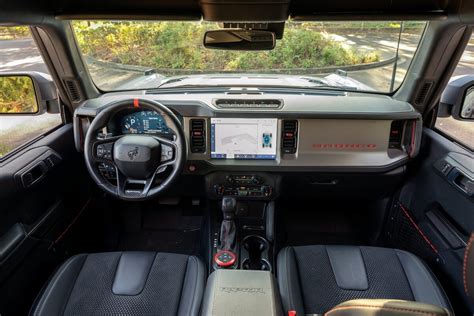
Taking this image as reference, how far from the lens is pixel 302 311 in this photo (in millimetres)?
1884

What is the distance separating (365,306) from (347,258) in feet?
3.45

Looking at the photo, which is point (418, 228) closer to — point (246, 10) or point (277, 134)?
point (277, 134)

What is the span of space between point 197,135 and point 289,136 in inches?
24.1

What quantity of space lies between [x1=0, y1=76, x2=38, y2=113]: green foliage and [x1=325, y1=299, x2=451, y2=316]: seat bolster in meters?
2.21

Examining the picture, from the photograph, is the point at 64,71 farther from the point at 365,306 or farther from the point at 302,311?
the point at 365,306

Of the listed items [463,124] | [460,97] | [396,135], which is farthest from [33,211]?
[463,124]

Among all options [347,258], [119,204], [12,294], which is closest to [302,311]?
[347,258]

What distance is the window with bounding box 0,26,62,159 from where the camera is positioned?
230 centimetres

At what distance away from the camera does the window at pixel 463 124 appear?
7.86 ft

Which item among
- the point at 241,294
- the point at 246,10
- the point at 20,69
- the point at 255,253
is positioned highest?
the point at 246,10

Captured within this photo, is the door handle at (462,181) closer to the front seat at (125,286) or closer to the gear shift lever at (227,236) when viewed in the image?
the gear shift lever at (227,236)

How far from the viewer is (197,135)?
2541 mm

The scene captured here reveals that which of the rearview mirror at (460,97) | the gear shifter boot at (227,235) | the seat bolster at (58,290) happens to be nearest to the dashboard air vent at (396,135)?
the rearview mirror at (460,97)

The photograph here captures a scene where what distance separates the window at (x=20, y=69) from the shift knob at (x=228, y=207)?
1.34m
